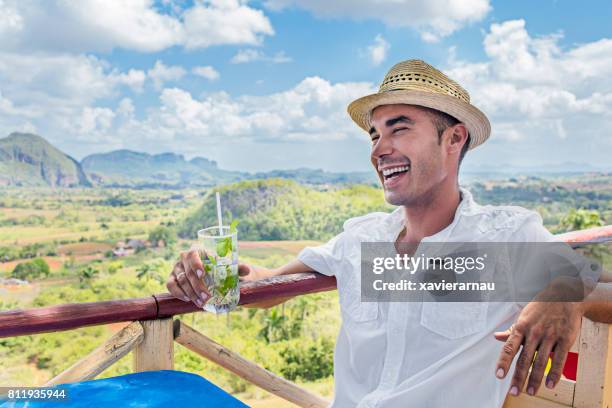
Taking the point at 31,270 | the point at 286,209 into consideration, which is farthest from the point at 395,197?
the point at 31,270

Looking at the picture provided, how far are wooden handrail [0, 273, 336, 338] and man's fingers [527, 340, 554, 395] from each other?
0.76 meters

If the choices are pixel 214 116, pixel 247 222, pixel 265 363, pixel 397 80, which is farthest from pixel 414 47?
pixel 397 80

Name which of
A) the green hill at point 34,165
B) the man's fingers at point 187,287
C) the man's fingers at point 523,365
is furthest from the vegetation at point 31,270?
the man's fingers at point 523,365

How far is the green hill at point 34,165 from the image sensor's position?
189 feet

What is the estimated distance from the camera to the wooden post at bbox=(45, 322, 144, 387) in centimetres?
128

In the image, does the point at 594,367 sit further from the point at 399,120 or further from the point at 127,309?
the point at 127,309

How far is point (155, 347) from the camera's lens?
1403mm

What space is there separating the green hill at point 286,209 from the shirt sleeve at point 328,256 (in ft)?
115

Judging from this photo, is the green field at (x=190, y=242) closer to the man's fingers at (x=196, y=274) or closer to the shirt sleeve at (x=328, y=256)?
the shirt sleeve at (x=328, y=256)

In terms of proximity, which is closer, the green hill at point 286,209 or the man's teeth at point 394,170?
the man's teeth at point 394,170

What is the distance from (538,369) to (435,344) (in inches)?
15.3

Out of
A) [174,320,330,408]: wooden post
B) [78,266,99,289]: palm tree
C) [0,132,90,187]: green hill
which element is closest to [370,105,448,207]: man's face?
[174,320,330,408]: wooden post

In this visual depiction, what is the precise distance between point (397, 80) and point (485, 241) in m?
0.49

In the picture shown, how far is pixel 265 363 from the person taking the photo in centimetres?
2323
